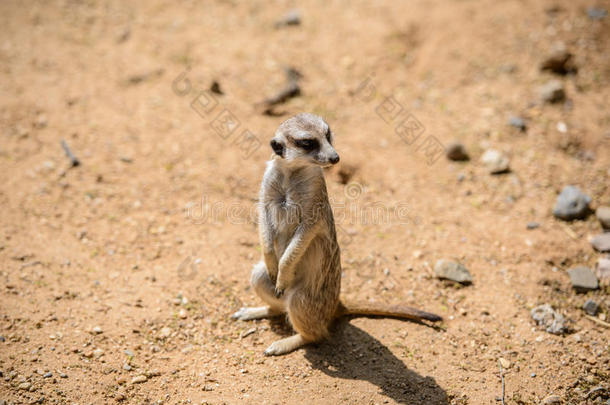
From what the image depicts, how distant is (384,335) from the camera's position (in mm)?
3447

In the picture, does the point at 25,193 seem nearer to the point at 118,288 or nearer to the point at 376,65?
the point at 118,288

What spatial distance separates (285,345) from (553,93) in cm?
434

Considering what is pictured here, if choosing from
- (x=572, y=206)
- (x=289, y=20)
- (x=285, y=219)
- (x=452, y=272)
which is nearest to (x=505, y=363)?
(x=452, y=272)

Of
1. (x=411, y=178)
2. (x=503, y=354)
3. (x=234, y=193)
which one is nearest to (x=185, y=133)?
(x=234, y=193)

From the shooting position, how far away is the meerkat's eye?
9.28 ft

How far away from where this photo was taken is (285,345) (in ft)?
10.9

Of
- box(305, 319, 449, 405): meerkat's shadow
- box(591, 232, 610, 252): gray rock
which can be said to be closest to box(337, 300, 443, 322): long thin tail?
box(305, 319, 449, 405): meerkat's shadow

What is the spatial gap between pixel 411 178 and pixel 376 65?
6.61 feet

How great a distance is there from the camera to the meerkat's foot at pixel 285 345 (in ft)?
10.8

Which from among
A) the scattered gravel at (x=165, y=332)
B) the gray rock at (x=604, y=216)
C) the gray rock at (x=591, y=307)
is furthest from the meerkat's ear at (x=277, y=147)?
the gray rock at (x=604, y=216)

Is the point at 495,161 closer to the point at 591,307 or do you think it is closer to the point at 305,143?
the point at 591,307

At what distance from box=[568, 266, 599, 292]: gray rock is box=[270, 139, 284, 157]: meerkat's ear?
264 centimetres

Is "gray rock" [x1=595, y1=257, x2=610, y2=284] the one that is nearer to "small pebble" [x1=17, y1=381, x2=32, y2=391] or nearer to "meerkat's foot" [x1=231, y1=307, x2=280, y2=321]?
"meerkat's foot" [x1=231, y1=307, x2=280, y2=321]

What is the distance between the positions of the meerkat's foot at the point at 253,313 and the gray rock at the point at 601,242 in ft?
9.33
